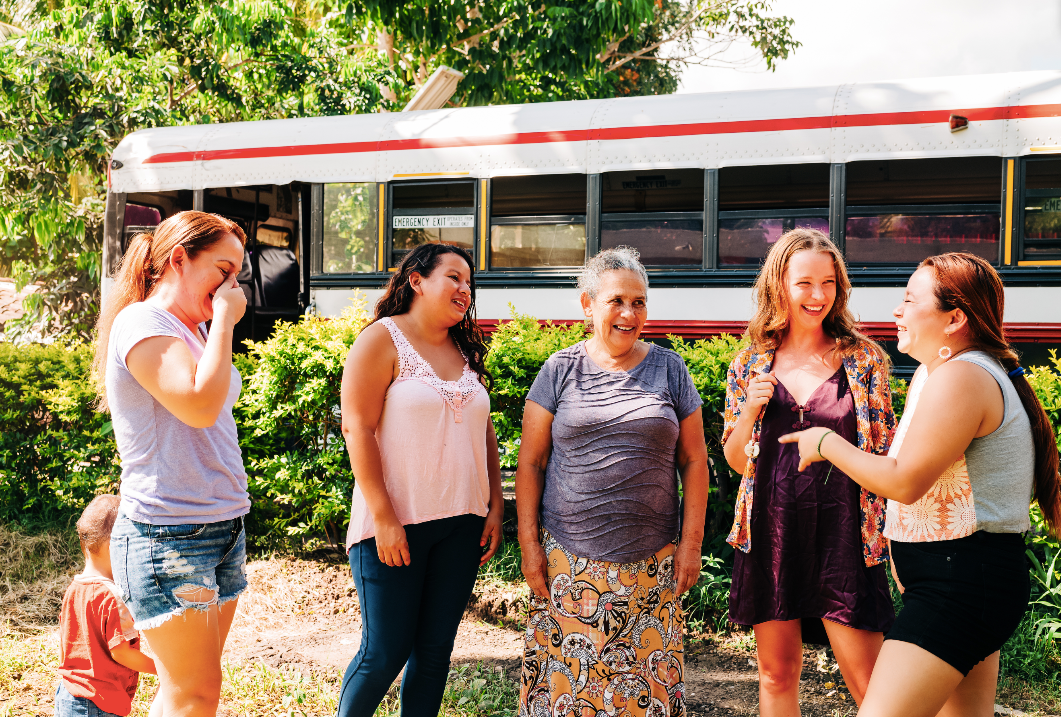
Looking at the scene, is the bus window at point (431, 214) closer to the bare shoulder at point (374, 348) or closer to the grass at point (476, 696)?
the grass at point (476, 696)

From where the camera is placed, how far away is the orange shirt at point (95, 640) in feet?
8.60

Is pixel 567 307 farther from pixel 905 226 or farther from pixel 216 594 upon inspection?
pixel 216 594

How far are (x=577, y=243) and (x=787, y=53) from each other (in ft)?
33.2

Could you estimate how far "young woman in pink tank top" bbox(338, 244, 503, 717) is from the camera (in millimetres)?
2600

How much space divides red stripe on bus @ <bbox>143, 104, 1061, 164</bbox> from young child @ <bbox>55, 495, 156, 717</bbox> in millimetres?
5885

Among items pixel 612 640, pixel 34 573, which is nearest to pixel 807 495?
pixel 612 640

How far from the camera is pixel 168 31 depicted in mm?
10680

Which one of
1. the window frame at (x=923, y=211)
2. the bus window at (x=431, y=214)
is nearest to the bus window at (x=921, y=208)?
the window frame at (x=923, y=211)

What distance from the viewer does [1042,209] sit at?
6473 mm

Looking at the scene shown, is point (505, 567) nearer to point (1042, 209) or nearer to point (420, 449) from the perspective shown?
point (420, 449)

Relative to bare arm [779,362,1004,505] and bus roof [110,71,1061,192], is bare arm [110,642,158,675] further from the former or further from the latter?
bus roof [110,71,1061,192]

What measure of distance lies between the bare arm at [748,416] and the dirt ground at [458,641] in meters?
1.43

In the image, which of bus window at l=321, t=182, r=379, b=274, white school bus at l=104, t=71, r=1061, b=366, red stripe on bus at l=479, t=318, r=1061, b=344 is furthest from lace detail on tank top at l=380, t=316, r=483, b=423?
bus window at l=321, t=182, r=379, b=274

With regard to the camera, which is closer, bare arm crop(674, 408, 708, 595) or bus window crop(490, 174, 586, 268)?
bare arm crop(674, 408, 708, 595)
